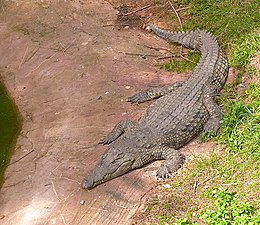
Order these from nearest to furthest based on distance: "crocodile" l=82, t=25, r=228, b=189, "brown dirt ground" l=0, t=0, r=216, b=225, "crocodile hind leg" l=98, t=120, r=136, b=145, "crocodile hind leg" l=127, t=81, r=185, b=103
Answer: "brown dirt ground" l=0, t=0, r=216, b=225 → "crocodile" l=82, t=25, r=228, b=189 → "crocodile hind leg" l=98, t=120, r=136, b=145 → "crocodile hind leg" l=127, t=81, r=185, b=103

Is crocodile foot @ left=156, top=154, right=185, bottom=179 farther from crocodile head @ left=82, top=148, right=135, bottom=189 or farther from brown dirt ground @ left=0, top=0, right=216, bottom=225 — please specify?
crocodile head @ left=82, top=148, right=135, bottom=189

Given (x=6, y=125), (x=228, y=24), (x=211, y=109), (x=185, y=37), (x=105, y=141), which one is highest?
(x=228, y=24)

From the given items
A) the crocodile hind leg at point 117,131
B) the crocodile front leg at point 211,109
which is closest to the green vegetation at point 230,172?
the crocodile front leg at point 211,109

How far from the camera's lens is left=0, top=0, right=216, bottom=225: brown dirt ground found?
15.7 ft

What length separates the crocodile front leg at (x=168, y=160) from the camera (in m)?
4.98

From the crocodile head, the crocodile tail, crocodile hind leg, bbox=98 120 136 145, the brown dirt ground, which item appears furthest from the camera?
the crocodile tail

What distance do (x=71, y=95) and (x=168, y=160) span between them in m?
1.85

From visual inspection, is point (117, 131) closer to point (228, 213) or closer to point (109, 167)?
point (109, 167)

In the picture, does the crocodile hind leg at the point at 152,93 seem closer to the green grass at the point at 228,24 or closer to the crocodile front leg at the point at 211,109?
the crocodile front leg at the point at 211,109

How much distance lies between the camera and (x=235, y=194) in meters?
4.47

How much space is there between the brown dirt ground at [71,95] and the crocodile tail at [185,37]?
0.15 meters

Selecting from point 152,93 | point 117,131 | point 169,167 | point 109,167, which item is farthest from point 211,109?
point 109,167

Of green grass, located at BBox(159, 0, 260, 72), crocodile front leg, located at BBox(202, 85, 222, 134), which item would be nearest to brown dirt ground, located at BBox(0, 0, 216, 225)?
crocodile front leg, located at BBox(202, 85, 222, 134)

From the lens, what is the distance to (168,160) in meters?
5.13
